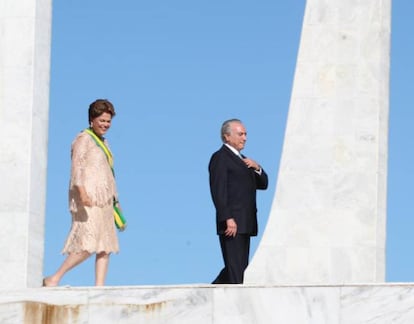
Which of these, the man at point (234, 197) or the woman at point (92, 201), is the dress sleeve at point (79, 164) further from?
the man at point (234, 197)

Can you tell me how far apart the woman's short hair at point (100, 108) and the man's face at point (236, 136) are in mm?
1725

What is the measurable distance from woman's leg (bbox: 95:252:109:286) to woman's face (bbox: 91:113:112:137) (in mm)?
1466

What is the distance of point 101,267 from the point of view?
60.7ft

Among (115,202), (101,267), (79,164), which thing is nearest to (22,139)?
(79,164)

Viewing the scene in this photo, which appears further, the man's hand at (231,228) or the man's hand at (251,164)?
the man's hand at (251,164)

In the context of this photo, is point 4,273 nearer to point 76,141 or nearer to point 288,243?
point 76,141

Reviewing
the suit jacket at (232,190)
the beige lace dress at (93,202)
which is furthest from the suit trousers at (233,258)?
the beige lace dress at (93,202)

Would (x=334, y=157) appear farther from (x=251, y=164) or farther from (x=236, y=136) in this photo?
(x=236, y=136)

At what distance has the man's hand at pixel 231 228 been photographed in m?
19.3

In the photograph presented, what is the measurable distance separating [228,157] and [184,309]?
306 centimetres

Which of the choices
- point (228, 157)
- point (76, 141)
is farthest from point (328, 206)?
point (76, 141)

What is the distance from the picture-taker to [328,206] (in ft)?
75.1

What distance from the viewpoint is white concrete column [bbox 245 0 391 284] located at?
74.1 feet

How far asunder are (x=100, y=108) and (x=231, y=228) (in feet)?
7.33
